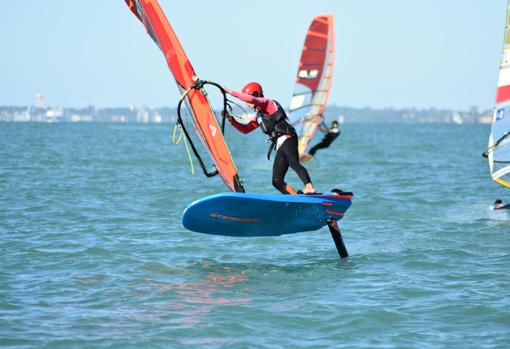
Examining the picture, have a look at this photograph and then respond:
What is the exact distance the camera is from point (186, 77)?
35.0 ft

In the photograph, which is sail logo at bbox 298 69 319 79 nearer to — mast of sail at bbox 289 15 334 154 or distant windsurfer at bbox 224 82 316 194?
mast of sail at bbox 289 15 334 154

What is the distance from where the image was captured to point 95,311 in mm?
8727

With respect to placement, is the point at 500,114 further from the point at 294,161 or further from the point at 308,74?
the point at 308,74

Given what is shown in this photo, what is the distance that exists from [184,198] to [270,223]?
33.1ft

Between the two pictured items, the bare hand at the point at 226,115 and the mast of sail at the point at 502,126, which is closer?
the bare hand at the point at 226,115

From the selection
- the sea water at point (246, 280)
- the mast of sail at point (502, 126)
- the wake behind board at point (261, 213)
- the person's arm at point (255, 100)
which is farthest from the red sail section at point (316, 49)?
the person's arm at point (255, 100)

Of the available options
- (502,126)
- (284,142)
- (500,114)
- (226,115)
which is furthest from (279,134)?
(500,114)

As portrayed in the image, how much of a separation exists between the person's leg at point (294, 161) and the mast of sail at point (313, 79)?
18875 millimetres

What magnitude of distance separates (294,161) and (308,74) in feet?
64.7

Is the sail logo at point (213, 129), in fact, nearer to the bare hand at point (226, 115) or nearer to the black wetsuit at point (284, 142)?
the bare hand at point (226, 115)

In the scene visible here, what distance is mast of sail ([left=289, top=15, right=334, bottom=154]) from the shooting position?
99.0 ft

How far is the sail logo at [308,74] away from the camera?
30.3 meters

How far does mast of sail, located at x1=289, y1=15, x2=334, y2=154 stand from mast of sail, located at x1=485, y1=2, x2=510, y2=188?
13188 millimetres

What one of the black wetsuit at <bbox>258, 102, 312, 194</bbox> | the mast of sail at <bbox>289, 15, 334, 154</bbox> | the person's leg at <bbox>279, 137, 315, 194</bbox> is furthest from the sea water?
the mast of sail at <bbox>289, 15, 334, 154</bbox>
